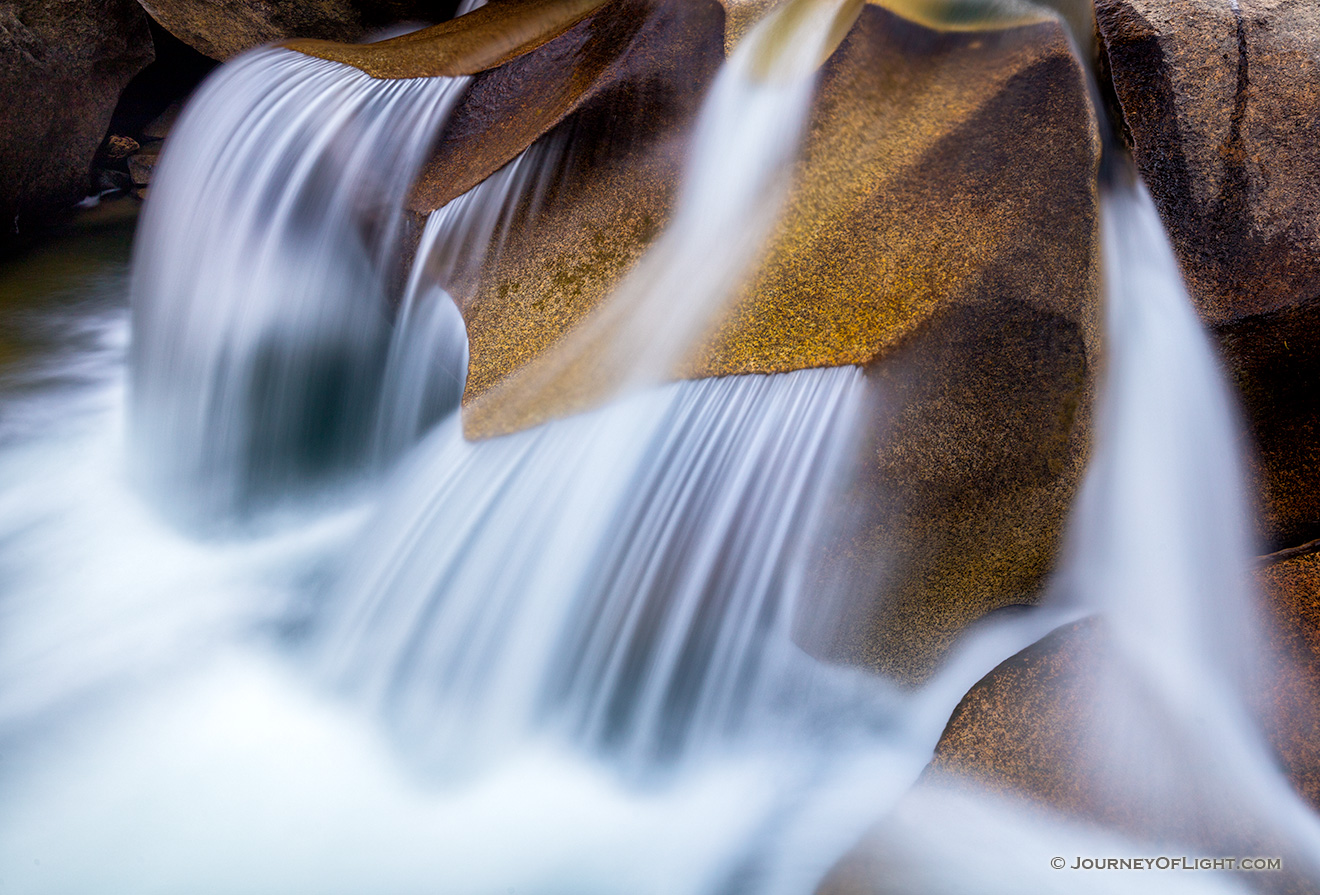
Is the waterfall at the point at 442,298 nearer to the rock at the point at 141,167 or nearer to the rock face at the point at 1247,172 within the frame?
the rock face at the point at 1247,172

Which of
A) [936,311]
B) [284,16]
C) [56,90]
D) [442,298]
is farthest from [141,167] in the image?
[936,311]

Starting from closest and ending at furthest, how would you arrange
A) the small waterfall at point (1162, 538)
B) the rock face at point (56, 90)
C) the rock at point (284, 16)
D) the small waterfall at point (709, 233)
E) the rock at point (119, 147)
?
the small waterfall at point (1162, 538)
the small waterfall at point (709, 233)
the rock face at point (56, 90)
the rock at point (284, 16)
the rock at point (119, 147)

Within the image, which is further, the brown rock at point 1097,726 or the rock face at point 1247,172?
the rock face at point 1247,172

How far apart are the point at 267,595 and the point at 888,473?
8.80 feet

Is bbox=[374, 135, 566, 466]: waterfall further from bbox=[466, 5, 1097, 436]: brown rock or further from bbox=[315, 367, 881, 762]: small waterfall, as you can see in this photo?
bbox=[315, 367, 881, 762]: small waterfall

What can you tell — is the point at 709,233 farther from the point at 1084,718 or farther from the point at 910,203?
the point at 1084,718

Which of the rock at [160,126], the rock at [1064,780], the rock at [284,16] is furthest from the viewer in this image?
the rock at [160,126]

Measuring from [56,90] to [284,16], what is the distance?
1719 mm

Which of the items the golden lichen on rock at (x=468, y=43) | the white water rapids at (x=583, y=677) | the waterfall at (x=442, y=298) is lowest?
the white water rapids at (x=583, y=677)

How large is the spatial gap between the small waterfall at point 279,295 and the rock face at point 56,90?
2.07 meters

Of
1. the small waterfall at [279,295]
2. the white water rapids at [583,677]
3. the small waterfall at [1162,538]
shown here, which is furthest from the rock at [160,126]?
the small waterfall at [1162,538]

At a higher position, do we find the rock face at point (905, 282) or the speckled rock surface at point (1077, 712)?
the rock face at point (905, 282)

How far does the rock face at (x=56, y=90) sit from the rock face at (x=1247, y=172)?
6.24 m

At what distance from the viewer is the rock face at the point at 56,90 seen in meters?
5.17
